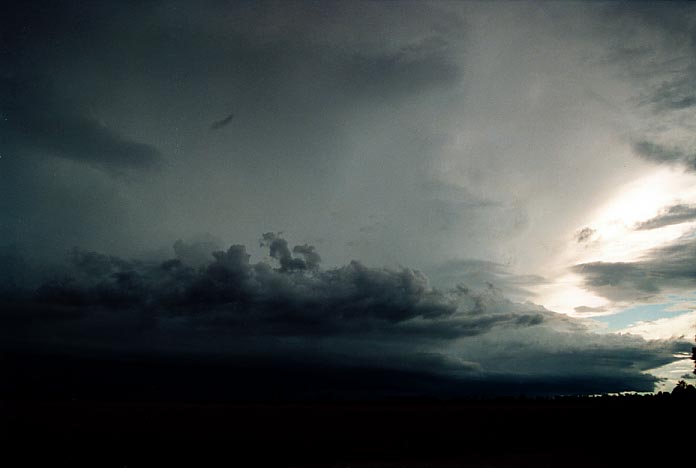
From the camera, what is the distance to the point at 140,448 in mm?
63500

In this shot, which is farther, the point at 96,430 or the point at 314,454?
the point at 96,430

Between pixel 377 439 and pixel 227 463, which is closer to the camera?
pixel 227 463

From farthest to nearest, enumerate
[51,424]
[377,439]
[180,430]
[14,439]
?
[51,424] < [180,430] < [377,439] < [14,439]

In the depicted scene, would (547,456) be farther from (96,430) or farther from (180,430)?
(96,430)

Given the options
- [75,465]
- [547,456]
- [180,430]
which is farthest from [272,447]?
[547,456]

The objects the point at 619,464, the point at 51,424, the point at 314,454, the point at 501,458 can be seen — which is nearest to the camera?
the point at 619,464

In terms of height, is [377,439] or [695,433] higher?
[695,433]

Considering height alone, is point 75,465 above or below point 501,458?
below

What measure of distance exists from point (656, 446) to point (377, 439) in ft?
134

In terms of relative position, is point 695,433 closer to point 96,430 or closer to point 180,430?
point 180,430

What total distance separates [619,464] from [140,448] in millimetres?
55387

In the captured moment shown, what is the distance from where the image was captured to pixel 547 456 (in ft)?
156

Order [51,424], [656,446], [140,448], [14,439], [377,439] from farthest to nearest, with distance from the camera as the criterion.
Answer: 1. [51,424]
2. [377,439]
3. [14,439]
4. [140,448]
5. [656,446]

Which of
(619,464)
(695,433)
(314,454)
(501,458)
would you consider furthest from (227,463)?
(695,433)
